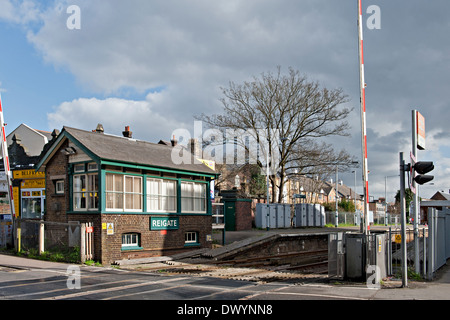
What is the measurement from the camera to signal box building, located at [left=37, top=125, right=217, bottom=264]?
57.2 feet

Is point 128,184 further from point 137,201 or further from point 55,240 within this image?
point 55,240

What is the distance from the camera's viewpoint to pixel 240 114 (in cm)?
3569

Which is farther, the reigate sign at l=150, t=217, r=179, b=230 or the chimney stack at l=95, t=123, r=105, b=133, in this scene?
the chimney stack at l=95, t=123, r=105, b=133

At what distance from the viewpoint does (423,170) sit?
11.1m

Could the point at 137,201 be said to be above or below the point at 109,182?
below

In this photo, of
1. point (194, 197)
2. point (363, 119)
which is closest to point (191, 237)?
point (194, 197)

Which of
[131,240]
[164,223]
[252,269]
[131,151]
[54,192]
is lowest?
[252,269]

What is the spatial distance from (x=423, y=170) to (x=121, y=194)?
11.6 meters

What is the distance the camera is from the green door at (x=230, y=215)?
2975 cm

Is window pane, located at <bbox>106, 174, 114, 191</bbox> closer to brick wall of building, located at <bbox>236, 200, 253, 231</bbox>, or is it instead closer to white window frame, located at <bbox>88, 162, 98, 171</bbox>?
white window frame, located at <bbox>88, 162, 98, 171</bbox>

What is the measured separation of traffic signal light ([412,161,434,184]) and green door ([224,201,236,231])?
62.2 ft

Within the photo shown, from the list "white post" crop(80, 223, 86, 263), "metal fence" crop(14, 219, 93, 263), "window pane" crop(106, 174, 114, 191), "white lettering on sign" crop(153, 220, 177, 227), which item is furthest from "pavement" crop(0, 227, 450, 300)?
"white lettering on sign" crop(153, 220, 177, 227)

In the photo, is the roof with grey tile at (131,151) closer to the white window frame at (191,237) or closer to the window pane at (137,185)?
the window pane at (137,185)
